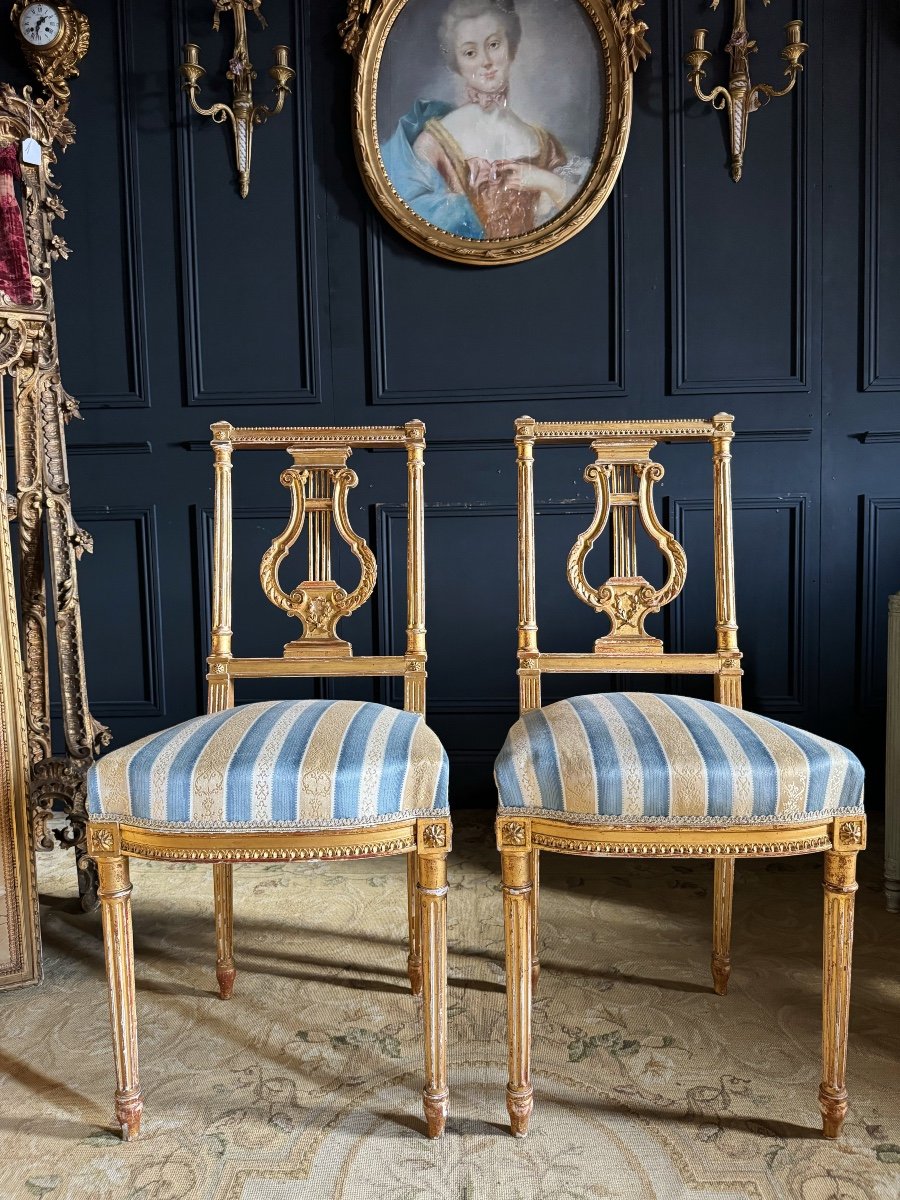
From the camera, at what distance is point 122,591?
2977mm

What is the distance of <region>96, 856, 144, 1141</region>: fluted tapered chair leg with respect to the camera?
1.36m

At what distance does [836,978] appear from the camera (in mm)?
1354

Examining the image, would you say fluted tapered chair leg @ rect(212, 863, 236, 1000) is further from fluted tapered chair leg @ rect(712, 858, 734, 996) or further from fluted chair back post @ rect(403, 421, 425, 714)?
fluted tapered chair leg @ rect(712, 858, 734, 996)

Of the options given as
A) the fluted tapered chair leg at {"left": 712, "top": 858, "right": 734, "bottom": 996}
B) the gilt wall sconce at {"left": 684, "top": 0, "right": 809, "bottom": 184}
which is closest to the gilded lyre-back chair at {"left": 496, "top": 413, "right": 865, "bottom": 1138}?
the fluted tapered chair leg at {"left": 712, "top": 858, "right": 734, "bottom": 996}

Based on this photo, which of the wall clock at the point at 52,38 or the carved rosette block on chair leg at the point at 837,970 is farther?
the wall clock at the point at 52,38

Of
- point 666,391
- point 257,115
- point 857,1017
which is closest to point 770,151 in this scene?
point 666,391

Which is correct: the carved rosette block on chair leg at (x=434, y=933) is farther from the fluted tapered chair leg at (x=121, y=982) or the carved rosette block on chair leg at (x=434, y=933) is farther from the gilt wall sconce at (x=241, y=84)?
the gilt wall sconce at (x=241, y=84)

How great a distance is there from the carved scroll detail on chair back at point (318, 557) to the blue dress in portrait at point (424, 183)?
4.34ft

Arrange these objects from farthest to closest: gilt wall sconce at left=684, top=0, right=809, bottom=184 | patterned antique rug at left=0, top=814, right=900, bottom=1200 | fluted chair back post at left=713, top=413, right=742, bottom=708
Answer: gilt wall sconce at left=684, top=0, right=809, bottom=184, fluted chair back post at left=713, top=413, right=742, bottom=708, patterned antique rug at left=0, top=814, right=900, bottom=1200

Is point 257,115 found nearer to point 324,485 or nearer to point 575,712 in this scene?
point 324,485

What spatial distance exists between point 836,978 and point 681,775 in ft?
1.35

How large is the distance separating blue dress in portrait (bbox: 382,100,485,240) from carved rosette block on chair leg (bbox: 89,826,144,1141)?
7.18ft

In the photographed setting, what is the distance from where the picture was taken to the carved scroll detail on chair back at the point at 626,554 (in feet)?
5.92

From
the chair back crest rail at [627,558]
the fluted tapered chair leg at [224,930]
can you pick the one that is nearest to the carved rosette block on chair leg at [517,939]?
the chair back crest rail at [627,558]
